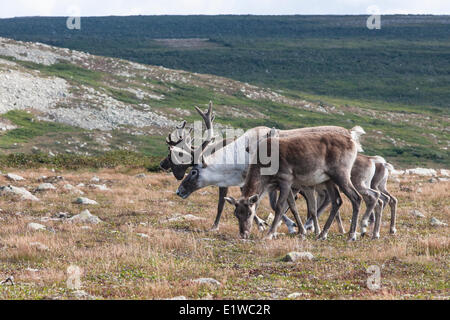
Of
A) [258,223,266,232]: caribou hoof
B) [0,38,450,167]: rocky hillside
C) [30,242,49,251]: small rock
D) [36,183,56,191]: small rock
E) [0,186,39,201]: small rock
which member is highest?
[30,242,49,251]: small rock

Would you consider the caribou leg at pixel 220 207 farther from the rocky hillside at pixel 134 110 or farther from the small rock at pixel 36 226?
the rocky hillside at pixel 134 110

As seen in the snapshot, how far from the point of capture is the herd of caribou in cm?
1283

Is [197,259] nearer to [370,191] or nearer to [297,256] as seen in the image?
[297,256]

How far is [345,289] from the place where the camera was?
844 cm

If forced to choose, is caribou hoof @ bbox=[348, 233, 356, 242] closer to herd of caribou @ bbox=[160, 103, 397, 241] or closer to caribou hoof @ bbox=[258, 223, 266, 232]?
herd of caribou @ bbox=[160, 103, 397, 241]

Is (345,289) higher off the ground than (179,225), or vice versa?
(345,289)

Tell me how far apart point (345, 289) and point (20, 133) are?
38.5 m

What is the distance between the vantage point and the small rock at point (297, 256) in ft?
33.4

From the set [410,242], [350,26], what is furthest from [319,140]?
[350,26]

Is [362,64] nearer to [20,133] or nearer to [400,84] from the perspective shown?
[400,84]

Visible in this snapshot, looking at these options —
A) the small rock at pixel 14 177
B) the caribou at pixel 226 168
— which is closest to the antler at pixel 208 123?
the caribou at pixel 226 168

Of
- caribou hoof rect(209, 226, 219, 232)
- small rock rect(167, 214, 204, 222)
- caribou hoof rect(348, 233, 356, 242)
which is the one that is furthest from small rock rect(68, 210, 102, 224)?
caribou hoof rect(348, 233, 356, 242)

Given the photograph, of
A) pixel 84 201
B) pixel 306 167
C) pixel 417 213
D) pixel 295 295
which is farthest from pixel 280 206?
pixel 84 201

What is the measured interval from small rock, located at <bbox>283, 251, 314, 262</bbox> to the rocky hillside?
29.9 metres
